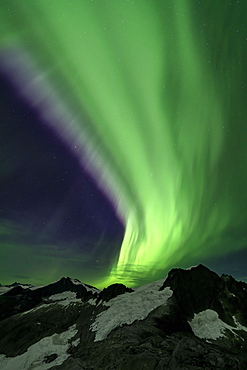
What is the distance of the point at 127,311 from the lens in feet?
201

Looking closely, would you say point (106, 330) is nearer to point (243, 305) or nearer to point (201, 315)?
point (201, 315)

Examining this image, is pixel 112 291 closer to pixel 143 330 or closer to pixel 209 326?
pixel 209 326

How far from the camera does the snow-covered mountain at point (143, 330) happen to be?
119ft

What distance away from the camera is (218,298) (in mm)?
82500

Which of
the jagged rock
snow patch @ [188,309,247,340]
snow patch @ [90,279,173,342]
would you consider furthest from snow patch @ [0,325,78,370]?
snow patch @ [188,309,247,340]

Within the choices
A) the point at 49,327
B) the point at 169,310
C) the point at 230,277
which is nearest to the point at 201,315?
the point at 169,310

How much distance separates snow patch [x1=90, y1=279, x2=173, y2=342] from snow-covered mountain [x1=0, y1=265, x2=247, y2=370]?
0.25m

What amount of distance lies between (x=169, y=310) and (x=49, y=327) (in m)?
44.1

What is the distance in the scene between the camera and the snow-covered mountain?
3619 centimetres

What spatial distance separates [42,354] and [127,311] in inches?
957

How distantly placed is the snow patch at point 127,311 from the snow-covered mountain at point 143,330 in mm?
251

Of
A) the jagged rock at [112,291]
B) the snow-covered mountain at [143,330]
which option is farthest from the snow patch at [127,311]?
the jagged rock at [112,291]

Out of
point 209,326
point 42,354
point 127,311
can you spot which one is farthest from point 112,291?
point 209,326

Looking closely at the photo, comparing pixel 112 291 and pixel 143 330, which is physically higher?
pixel 112 291
